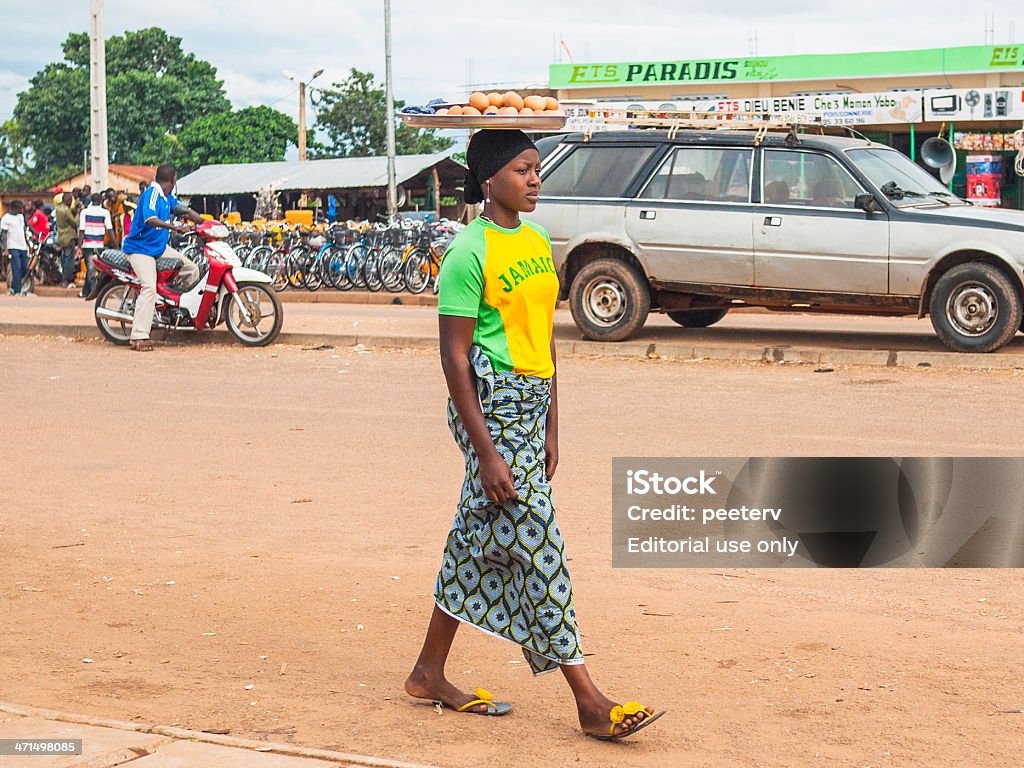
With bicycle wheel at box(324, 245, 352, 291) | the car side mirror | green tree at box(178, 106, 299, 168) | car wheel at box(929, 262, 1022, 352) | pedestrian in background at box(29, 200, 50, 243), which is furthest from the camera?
green tree at box(178, 106, 299, 168)

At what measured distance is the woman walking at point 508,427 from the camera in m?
4.02

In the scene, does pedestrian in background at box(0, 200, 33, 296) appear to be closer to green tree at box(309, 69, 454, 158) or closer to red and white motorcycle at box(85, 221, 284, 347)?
red and white motorcycle at box(85, 221, 284, 347)

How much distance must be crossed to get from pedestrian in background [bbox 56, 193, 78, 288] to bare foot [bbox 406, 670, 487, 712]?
21490 millimetres

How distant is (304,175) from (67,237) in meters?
25.6

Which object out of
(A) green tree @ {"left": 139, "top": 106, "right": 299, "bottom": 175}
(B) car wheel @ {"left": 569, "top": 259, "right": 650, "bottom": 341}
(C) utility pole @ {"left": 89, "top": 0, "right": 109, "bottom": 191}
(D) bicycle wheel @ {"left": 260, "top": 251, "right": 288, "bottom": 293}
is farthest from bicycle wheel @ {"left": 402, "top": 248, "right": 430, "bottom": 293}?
(A) green tree @ {"left": 139, "top": 106, "right": 299, "bottom": 175}

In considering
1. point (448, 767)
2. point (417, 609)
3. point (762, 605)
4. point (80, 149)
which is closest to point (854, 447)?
point (762, 605)

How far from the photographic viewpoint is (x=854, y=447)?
8.62 m

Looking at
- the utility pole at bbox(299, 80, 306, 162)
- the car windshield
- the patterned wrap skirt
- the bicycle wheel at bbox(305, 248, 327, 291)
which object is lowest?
the patterned wrap skirt

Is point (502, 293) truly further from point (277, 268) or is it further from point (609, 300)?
point (277, 268)

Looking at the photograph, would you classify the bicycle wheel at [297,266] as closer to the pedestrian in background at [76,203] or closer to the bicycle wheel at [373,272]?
the bicycle wheel at [373,272]

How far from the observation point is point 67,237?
81.6ft

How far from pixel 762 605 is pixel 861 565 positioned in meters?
0.78

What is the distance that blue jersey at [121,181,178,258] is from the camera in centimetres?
1426

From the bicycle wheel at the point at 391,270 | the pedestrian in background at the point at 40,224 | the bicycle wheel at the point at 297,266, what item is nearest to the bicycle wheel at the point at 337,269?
the bicycle wheel at the point at 297,266
